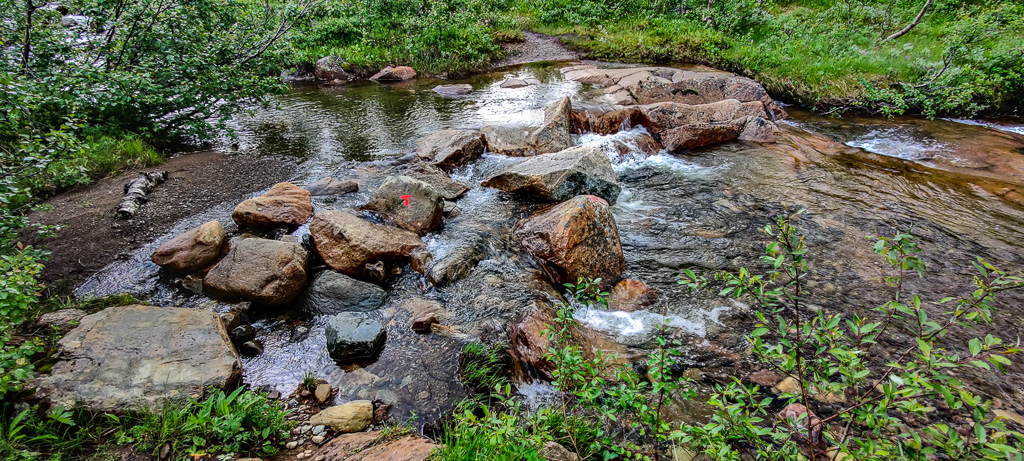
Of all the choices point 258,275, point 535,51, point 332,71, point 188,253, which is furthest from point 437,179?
point 535,51

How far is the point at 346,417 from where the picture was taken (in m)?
3.17

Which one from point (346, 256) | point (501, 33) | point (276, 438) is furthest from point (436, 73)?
point (276, 438)

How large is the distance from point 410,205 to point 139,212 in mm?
3827

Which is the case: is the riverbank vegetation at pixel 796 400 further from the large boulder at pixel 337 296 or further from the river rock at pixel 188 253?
the river rock at pixel 188 253

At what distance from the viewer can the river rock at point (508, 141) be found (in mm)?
8414

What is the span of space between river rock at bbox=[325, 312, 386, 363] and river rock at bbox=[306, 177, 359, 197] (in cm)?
326

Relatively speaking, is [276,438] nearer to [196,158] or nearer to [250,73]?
[196,158]

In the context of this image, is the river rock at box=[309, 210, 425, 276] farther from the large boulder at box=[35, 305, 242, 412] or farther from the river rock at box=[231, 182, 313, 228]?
the large boulder at box=[35, 305, 242, 412]

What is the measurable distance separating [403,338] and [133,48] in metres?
7.29

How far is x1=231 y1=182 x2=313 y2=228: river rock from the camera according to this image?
556 centimetres

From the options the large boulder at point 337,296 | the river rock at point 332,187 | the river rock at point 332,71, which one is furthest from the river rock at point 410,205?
Result: the river rock at point 332,71


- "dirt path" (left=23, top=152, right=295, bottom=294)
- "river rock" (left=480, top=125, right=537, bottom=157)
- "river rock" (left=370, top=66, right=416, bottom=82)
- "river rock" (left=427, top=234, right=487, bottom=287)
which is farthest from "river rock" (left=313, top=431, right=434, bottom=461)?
"river rock" (left=370, top=66, right=416, bottom=82)

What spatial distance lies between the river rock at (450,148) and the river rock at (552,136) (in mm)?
1095

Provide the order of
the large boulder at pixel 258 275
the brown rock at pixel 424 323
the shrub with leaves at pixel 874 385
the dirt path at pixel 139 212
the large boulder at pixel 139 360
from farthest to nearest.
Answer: the dirt path at pixel 139 212
the large boulder at pixel 258 275
the brown rock at pixel 424 323
the large boulder at pixel 139 360
the shrub with leaves at pixel 874 385
